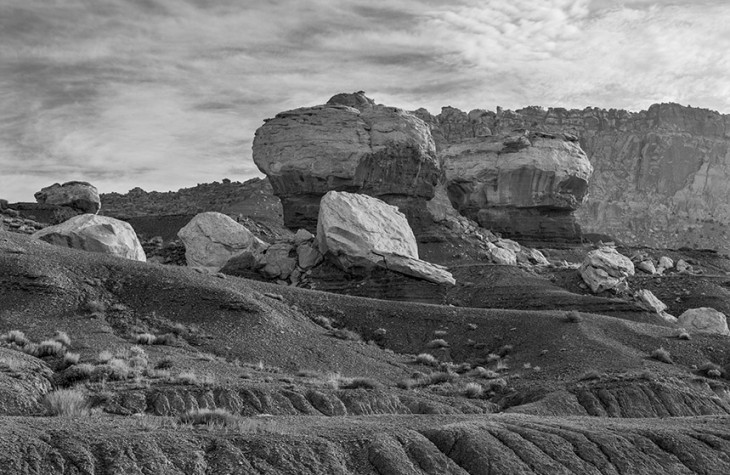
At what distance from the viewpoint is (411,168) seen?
70.6 meters

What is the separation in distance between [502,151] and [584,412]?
5844cm

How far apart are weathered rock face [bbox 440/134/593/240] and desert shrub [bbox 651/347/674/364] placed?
45.5 m

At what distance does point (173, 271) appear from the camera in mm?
34312

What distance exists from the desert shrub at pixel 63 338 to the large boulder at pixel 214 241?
26216mm

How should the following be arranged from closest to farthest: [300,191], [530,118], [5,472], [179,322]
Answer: [5,472]
[179,322]
[300,191]
[530,118]

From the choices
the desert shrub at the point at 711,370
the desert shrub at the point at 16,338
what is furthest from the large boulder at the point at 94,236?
the desert shrub at the point at 711,370

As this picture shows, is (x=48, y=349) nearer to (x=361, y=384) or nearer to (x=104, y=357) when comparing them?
(x=104, y=357)

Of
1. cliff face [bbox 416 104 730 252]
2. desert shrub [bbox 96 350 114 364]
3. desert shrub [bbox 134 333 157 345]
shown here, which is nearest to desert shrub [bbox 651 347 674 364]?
desert shrub [bbox 134 333 157 345]

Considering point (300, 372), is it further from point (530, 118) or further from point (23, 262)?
point (530, 118)

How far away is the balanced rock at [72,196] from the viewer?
70.9 meters

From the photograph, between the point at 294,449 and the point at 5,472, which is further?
the point at 294,449

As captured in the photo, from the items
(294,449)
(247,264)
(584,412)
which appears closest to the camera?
(294,449)

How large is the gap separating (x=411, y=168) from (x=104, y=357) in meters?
49.7

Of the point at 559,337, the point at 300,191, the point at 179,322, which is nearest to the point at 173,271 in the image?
the point at 179,322
